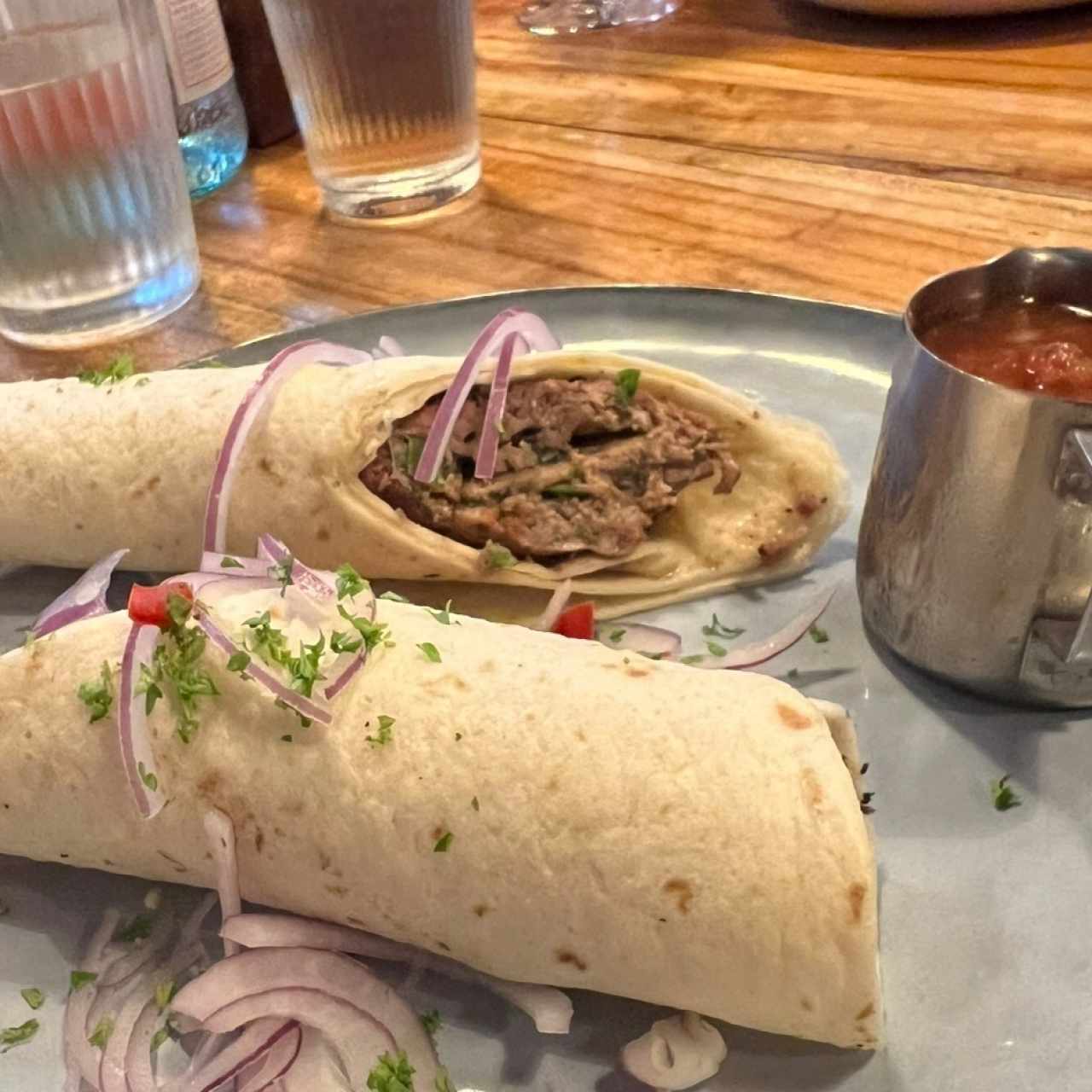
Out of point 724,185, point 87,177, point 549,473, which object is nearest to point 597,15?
point 724,185

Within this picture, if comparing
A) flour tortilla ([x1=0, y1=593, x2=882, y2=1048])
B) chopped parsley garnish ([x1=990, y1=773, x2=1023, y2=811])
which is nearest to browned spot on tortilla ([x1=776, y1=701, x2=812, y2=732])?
flour tortilla ([x1=0, y1=593, x2=882, y2=1048])

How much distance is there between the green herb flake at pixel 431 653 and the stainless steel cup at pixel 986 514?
0.79m

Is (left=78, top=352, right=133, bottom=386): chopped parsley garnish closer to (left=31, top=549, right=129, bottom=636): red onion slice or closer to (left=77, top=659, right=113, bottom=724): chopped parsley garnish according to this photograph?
(left=31, top=549, right=129, bottom=636): red onion slice

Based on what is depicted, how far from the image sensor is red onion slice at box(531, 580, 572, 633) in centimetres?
219

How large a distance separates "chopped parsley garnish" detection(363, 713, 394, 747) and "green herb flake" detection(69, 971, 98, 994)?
0.57 m

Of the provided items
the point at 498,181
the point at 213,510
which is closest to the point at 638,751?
the point at 213,510

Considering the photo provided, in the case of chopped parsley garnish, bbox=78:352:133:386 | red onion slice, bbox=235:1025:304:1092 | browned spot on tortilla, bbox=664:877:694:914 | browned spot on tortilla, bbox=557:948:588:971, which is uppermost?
chopped parsley garnish, bbox=78:352:133:386

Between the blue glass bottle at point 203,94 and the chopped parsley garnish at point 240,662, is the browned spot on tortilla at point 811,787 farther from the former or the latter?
the blue glass bottle at point 203,94

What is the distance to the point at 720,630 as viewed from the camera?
2178 mm

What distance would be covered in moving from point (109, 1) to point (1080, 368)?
8.08ft

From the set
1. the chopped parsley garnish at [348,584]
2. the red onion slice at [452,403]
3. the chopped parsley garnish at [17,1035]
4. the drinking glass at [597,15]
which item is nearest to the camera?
the chopped parsley garnish at [17,1035]

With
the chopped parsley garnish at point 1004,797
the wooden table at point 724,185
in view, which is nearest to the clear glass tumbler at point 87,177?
the wooden table at point 724,185

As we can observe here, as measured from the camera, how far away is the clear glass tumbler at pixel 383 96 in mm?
3254

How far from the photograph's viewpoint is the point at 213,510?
2.20 meters
